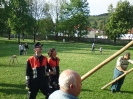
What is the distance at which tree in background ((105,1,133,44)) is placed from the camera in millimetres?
72812

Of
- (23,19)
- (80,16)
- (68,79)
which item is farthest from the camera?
(80,16)

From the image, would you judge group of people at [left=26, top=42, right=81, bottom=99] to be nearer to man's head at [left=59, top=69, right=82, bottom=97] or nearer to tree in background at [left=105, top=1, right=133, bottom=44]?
man's head at [left=59, top=69, right=82, bottom=97]

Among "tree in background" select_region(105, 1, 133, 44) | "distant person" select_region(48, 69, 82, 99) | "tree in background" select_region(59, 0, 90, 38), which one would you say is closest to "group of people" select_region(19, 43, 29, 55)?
"distant person" select_region(48, 69, 82, 99)

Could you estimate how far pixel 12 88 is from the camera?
446 inches

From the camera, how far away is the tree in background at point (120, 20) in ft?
239

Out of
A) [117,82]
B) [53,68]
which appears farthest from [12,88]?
[117,82]

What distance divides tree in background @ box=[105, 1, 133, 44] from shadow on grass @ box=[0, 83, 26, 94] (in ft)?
208

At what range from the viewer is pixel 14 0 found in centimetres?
6475

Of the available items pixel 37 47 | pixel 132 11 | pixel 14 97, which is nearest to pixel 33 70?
pixel 37 47

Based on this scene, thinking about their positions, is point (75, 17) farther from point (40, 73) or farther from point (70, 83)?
point (70, 83)

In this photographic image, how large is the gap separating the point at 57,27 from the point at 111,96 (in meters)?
75.7

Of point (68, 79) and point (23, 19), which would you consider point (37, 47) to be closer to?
point (68, 79)

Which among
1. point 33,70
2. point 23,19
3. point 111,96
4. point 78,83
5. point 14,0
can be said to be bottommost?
point 111,96

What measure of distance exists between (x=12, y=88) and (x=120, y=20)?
218ft
